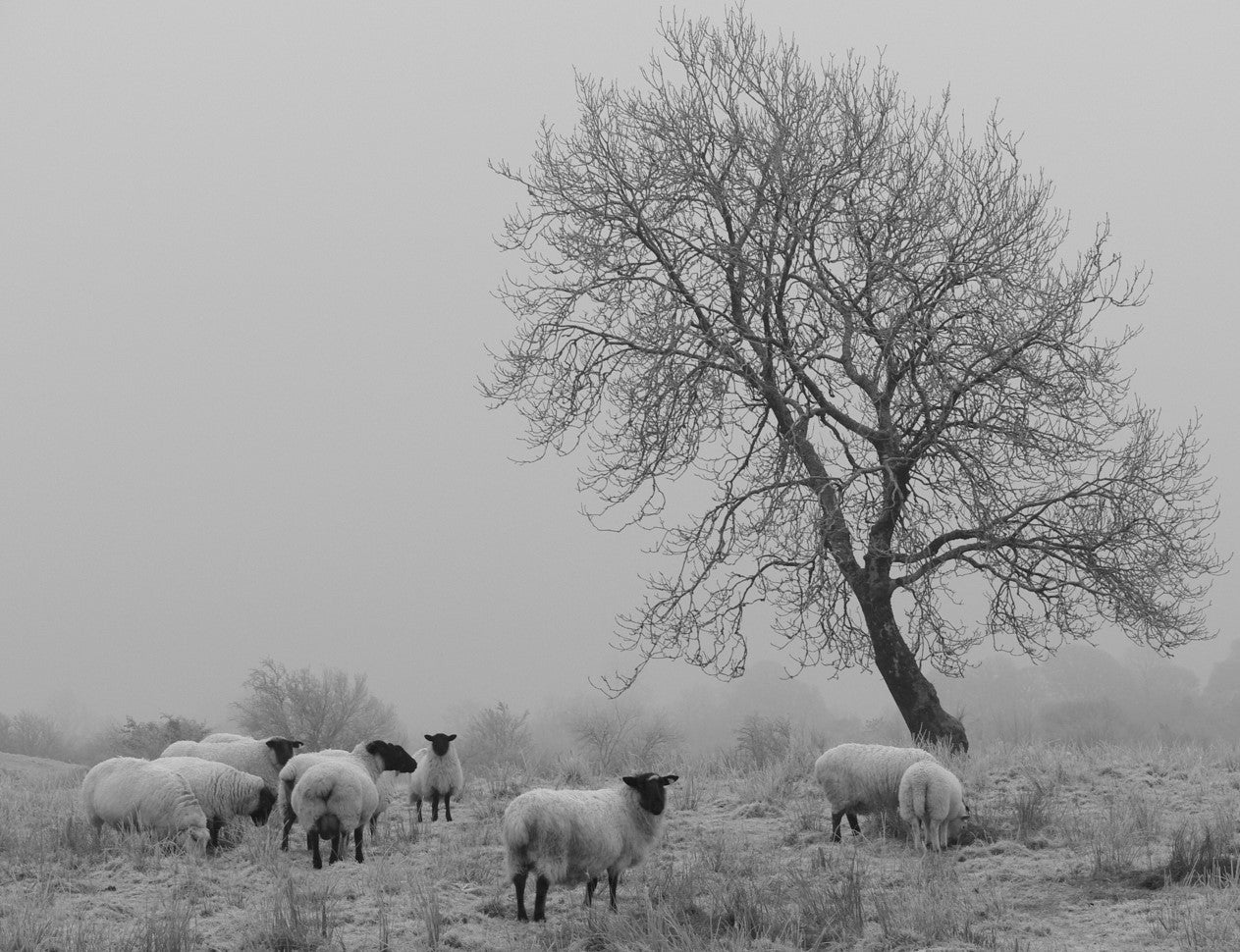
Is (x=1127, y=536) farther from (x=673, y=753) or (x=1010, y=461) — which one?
(x=673, y=753)

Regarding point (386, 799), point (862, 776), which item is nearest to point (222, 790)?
point (386, 799)

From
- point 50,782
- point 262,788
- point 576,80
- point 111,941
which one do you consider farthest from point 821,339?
point 50,782

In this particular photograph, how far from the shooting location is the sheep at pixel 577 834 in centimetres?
735

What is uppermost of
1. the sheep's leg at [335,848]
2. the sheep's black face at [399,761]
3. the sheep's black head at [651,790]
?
the sheep's black face at [399,761]

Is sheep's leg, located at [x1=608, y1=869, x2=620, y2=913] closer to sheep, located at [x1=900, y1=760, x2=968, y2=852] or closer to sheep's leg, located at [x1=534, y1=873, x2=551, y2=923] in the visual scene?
sheep's leg, located at [x1=534, y1=873, x2=551, y2=923]

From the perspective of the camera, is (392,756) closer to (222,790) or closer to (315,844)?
(222,790)

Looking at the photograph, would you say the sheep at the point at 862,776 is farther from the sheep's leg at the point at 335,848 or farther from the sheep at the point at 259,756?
the sheep at the point at 259,756

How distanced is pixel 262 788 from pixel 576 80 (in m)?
10.4

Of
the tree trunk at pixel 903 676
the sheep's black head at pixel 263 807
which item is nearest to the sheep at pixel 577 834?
the sheep's black head at pixel 263 807

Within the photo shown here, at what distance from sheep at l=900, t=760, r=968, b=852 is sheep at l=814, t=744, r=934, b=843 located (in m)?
0.32

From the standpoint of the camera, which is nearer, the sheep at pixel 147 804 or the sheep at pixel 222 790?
the sheep at pixel 147 804

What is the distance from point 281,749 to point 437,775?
5.33 feet

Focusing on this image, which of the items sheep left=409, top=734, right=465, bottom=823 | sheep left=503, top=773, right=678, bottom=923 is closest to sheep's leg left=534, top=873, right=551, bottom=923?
sheep left=503, top=773, right=678, bottom=923

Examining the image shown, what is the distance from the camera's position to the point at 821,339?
13.9 m
